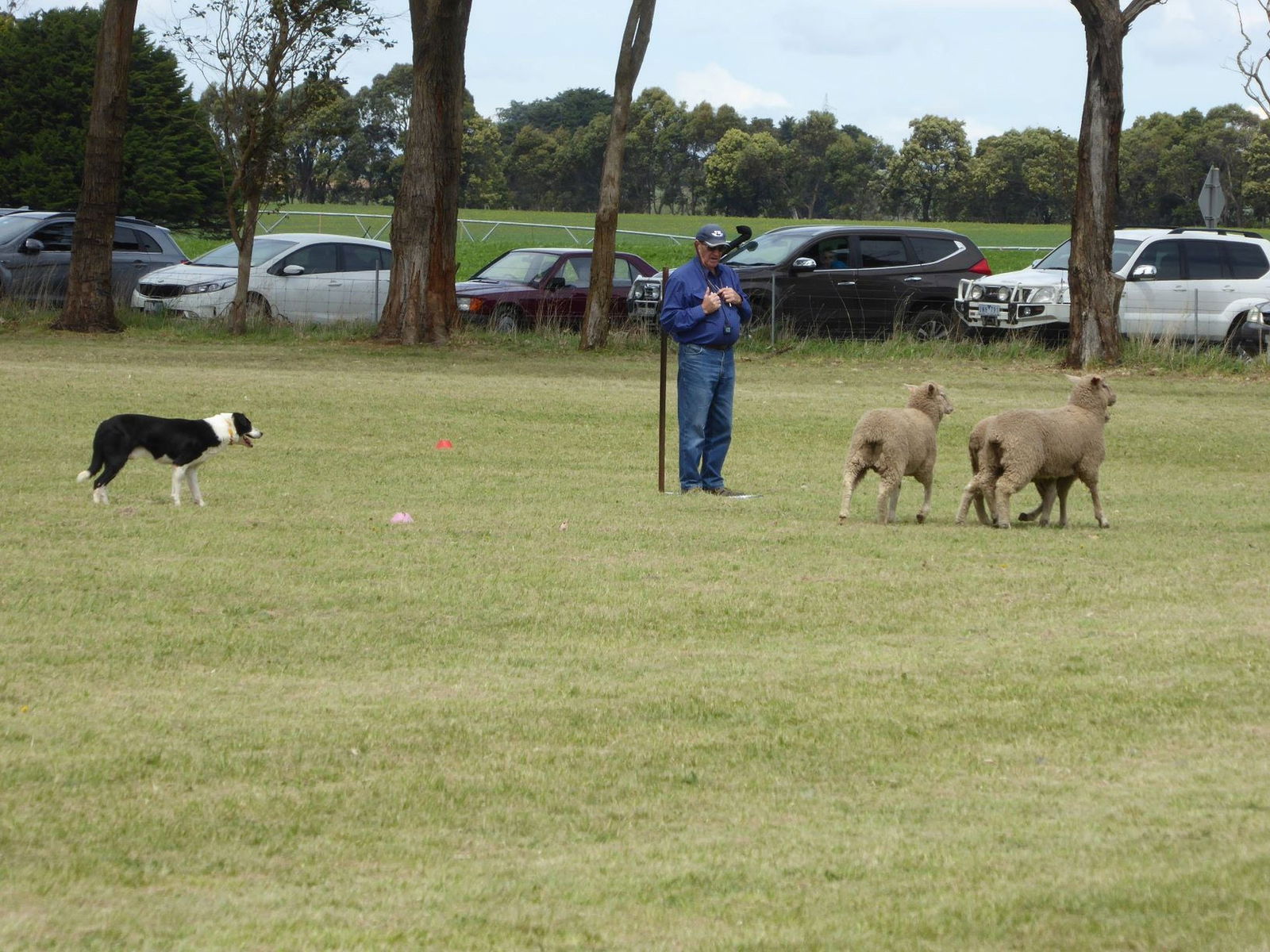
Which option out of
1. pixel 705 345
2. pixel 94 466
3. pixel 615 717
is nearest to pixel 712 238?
pixel 705 345

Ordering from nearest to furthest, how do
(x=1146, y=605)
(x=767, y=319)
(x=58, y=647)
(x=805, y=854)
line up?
(x=805, y=854) → (x=58, y=647) → (x=1146, y=605) → (x=767, y=319)

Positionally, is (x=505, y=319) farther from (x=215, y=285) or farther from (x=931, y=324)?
(x=931, y=324)

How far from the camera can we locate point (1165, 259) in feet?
84.4

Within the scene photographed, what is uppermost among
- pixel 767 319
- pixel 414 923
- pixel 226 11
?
pixel 226 11

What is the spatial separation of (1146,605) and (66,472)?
25.8ft

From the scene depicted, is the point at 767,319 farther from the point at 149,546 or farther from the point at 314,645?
the point at 314,645

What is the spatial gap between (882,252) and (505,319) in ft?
19.4

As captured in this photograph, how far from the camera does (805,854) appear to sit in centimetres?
482

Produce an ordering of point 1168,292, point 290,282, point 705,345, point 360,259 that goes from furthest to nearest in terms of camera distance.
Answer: point 360,259 < point 290,282 < point 1168,292 < point 705,345

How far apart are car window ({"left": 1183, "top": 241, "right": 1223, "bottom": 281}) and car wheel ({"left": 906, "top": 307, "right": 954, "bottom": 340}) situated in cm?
359

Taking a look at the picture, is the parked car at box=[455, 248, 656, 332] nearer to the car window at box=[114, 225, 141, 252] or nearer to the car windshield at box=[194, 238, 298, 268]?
the car windshield at box=[194, 238, 298, 268]

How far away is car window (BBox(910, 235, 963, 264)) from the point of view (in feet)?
87.4

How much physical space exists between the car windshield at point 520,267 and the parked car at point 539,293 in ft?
0.04

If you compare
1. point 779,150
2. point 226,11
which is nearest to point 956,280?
point 226,11
